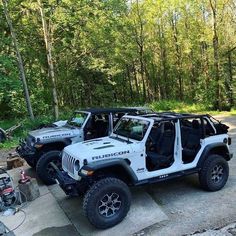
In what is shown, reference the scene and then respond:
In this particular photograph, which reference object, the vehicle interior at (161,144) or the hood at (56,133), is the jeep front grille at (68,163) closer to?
the vehicle interior at (161,144)

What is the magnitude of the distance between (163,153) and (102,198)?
1644 mm

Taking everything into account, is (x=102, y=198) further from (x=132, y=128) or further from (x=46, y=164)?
(x=46, y=164)

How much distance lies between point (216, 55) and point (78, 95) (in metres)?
14.8

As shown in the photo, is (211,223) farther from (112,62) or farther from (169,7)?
(169,7)

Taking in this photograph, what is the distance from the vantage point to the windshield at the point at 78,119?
8029 mm

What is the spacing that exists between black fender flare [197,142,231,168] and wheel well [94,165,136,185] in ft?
5.25

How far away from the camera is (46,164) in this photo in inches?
281

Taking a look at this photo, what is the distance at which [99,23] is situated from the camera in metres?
20.8

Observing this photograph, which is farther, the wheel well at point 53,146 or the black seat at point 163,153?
the wheel well at point 53,146

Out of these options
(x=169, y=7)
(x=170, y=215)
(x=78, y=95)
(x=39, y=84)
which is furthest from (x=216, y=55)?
(x=170, y=215)

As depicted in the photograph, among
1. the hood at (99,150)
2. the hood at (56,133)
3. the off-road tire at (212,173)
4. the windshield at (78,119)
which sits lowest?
the off-road tire at (212,173)

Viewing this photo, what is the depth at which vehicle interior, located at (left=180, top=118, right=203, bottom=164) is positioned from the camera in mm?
6180

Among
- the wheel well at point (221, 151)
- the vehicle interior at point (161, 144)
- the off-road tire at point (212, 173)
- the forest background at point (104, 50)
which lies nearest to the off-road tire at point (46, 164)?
the vehicle interior at point (161, 144)

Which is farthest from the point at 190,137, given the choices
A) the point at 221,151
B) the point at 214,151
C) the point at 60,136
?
the point at 60,136
